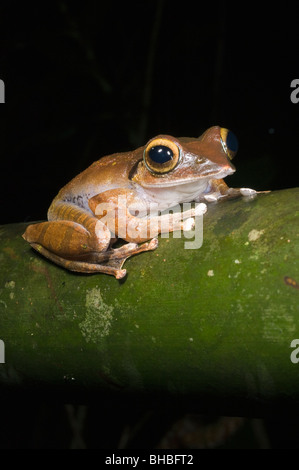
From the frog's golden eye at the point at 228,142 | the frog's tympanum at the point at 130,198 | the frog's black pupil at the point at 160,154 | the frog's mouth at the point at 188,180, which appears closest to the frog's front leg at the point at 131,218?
the frog's tympanum at the point at 130,198

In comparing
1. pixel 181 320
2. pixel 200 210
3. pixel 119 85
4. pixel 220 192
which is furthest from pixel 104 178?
pixel 119 85

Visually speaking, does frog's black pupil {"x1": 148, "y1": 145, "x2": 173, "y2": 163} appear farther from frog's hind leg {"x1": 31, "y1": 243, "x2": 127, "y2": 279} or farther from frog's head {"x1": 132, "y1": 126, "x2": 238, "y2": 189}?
frog's hind leg {"x1": 31, "y1": 243, "x2": 127, "y2": 279}

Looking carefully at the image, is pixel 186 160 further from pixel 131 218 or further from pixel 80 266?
pixel 80 266

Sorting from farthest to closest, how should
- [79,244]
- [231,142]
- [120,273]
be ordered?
1. [231,142]
2. [79,244]
3. [120,273]

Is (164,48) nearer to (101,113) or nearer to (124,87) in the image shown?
(124,87)

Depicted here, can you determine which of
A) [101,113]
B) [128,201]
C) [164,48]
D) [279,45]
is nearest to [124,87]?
[101,113]

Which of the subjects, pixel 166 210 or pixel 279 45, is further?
pixel 279 45
